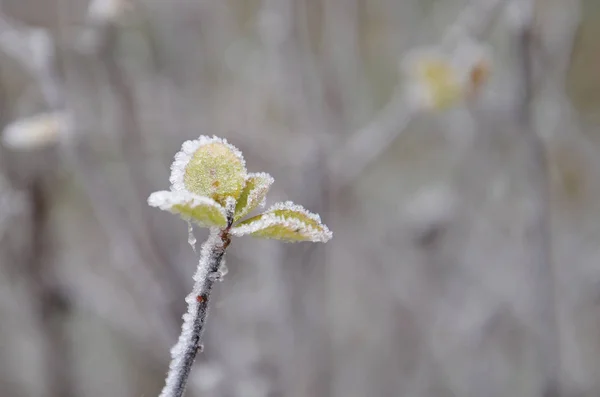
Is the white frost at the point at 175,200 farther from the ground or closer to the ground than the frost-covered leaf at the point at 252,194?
closer to the ground

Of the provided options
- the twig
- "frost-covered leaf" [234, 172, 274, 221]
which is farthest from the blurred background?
"frost-covered leaf" [234, 172, 274, 221]

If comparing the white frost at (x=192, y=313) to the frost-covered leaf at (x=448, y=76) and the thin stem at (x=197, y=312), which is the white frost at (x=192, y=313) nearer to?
the thin stem at (x=197, y=312)

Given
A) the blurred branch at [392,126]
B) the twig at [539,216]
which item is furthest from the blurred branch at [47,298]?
the twig at [539,216]

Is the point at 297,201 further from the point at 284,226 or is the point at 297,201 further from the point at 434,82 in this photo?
the point at 284,226

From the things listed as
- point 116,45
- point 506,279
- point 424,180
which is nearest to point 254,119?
point 116,45

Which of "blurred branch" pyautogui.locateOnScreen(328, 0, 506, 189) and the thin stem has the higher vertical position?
"blurred branch" pyautogui.locateOnScreen(328, 0, 506, 189)

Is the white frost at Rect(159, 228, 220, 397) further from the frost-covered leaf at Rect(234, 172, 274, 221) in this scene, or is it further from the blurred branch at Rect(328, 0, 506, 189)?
the blurred branch at Rect(328, 0, 506, 189)

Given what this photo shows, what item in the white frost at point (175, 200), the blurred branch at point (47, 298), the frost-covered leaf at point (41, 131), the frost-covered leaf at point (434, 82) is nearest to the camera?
the white frost at point (175, 200)
